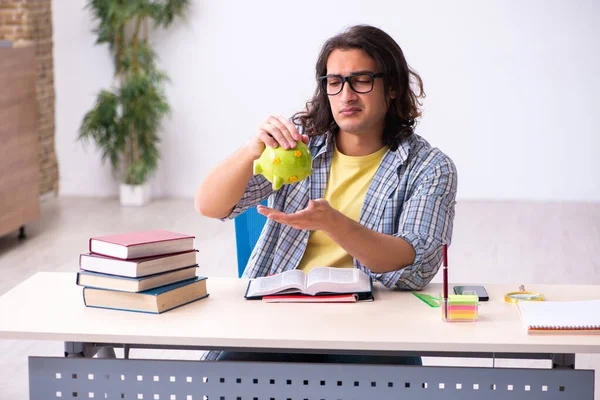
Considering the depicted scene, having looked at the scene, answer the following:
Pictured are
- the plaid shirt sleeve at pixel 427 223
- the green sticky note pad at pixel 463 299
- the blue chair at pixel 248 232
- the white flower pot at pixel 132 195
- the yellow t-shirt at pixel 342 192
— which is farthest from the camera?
the white flower pot at pixel 132 195

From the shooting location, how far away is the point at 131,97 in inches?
256

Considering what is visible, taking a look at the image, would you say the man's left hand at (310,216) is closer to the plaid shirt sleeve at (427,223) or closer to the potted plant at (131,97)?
the plaid shirt sleeve at (427,223)

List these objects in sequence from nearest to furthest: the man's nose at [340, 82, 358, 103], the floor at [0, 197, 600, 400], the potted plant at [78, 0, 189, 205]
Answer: the man's nose at [340, 82, 358, 103], the floor at [0, 197, 600, 400], the potted plant at [78, 0, 189, 205]

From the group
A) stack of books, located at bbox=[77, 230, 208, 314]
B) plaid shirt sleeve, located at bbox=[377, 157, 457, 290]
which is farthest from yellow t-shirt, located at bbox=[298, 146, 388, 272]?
stack of books, located at bbox=[77, 230, 208, 314]

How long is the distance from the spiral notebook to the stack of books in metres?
0.76

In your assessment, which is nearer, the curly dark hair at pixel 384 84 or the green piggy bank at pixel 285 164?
the green piggy bank at pixel 285 164

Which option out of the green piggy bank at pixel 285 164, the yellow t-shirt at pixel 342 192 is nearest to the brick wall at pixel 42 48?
the yellow t-shirt at pixel 342 192

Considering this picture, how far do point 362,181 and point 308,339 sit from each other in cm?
73

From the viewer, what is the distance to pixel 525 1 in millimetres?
6594

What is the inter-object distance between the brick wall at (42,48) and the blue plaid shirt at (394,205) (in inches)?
180

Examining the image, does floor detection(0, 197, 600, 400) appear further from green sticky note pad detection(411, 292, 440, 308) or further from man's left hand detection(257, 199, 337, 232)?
man's left hand detection(257, 199, 337, 232)

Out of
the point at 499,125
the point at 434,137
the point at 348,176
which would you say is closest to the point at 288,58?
the point at 434,137

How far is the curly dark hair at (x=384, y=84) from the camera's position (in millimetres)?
2273

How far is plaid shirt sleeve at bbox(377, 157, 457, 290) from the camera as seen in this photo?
210 cm
